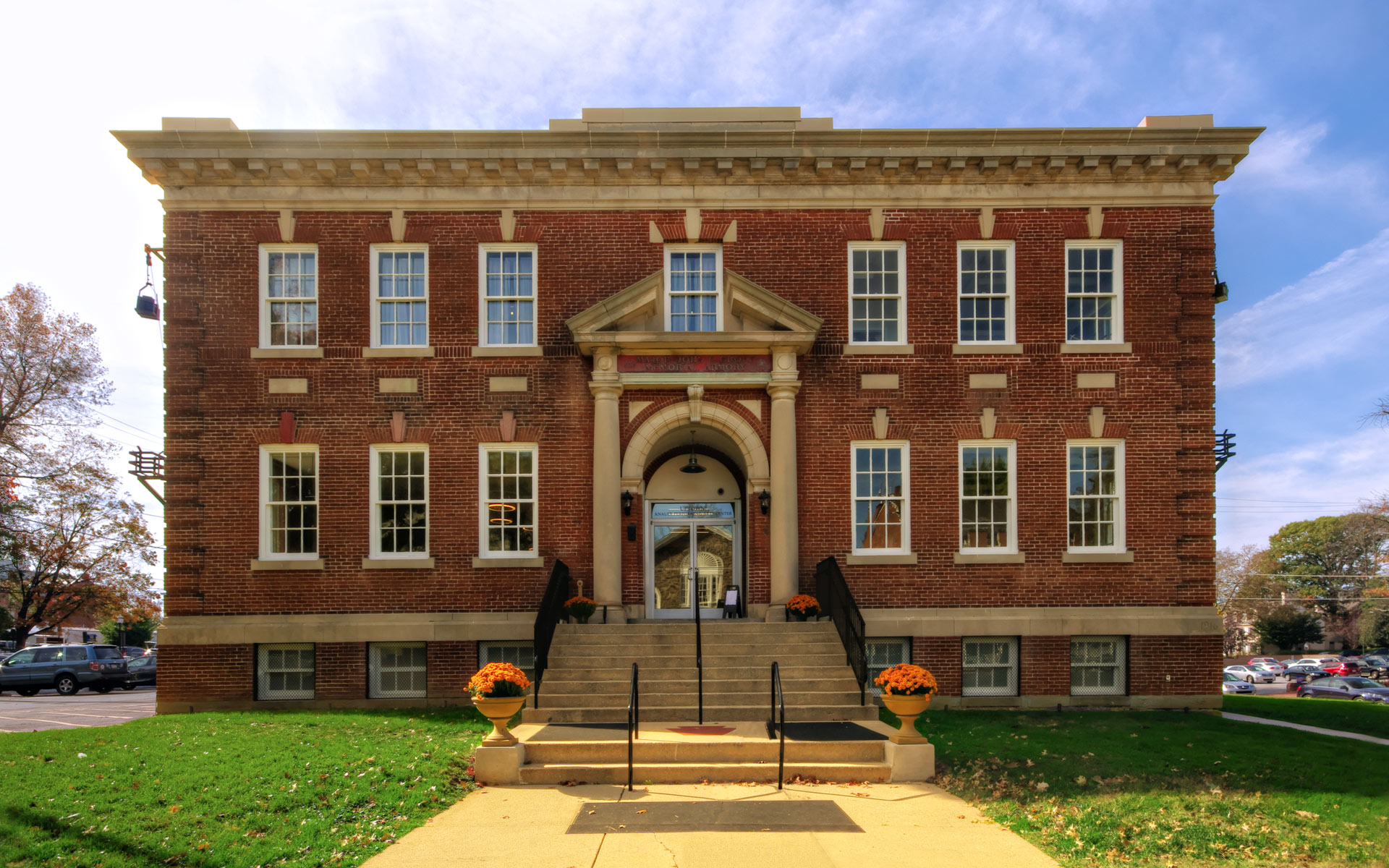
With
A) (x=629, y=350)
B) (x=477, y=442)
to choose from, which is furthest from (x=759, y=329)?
(x=477, y=442)

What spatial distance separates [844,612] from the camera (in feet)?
47.2

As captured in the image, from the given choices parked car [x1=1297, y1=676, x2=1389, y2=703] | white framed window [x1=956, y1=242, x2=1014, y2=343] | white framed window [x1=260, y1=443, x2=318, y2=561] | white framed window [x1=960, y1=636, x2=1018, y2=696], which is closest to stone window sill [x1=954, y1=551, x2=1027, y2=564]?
white framed window [x1=960, y1=636, x2=1018, y2=696]

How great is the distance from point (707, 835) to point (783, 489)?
8.51m

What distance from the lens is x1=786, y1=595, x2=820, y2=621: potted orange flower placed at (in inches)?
606

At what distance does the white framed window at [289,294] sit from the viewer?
16969 millimetres

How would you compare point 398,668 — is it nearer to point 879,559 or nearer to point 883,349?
point 879,559

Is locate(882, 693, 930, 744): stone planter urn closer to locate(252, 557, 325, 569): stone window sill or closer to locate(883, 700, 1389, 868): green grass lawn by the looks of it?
locate(883, 700, 1389, 868): green grass lawn

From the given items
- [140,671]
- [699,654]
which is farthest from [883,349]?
[140,671]

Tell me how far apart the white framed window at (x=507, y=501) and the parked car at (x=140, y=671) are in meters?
20.7

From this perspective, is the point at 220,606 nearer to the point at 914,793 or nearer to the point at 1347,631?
the point at 914,793

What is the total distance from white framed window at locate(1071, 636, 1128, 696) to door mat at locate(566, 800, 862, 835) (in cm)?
921

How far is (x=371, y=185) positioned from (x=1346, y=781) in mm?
17554

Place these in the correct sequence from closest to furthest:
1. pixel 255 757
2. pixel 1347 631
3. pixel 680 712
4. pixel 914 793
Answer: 1. pixel 914 793
2. pixel 255 757
3. pixel 680 712
4. pixel 1347 631

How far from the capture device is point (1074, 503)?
16891 millimetres
